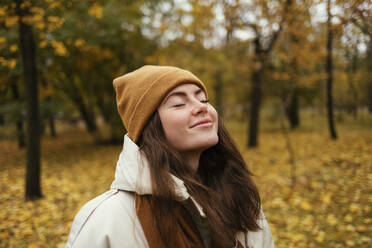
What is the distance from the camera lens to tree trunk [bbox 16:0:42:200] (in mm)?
5039

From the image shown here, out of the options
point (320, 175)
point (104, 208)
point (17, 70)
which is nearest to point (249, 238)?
point (104, 208)

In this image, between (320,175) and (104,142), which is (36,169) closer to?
(320,175)

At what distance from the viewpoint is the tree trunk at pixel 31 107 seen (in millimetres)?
5039

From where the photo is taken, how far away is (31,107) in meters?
5.21

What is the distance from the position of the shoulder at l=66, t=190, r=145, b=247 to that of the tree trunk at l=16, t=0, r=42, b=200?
5.08m

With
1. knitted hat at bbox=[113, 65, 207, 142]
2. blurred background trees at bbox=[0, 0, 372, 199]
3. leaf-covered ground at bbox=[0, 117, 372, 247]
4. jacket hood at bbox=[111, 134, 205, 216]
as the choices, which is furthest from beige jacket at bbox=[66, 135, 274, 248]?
blurred background trees at bbox=[0, 0, 372, 199]

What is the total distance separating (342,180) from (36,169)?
24.5 feet

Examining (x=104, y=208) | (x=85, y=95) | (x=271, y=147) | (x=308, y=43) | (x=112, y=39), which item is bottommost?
(x=271, y=147)

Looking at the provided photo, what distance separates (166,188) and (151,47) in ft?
39.4

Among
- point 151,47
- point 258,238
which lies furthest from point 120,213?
point 151,47

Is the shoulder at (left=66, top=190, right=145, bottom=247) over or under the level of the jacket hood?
under

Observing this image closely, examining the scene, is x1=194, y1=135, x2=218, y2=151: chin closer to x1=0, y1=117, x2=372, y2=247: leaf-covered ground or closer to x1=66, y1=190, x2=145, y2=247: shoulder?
x1=66, y1=190, x2=145, y2=247: shoulder

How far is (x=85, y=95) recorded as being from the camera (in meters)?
13.1

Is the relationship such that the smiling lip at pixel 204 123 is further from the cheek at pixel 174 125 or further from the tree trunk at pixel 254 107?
the tree trunk at pixel 254 107
